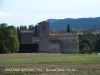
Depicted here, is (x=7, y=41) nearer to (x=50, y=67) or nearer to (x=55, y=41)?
(x=55, y=41)

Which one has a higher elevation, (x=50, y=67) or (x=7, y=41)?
(x=7, y=41)

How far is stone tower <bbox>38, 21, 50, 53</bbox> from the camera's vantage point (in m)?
70.1

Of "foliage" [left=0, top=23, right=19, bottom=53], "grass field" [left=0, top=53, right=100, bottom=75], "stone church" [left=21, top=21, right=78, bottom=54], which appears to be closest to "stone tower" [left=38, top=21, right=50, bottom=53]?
"stone church" [left=21, top=21, right=78, bottom=54]

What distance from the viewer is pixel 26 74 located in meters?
18.5

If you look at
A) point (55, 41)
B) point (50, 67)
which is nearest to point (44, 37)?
point (55, 41)

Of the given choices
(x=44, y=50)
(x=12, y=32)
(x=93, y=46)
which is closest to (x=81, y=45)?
(x=93, y=46)

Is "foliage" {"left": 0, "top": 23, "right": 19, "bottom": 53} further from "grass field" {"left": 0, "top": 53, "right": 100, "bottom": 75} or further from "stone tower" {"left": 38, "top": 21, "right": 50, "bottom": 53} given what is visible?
"grass field" {"left": 0, "top": 53, "right": 100, "bottom": 75}

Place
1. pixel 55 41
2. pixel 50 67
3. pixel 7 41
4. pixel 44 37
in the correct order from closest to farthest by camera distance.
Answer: pixel 50 67 → pixel 7 41 → pixel 44 37 → pixel 55 41

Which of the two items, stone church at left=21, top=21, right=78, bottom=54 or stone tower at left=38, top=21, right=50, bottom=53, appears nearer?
stone church at left=21, top=21, right=78, bottom=54

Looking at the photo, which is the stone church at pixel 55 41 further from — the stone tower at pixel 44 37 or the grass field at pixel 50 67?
the grass field at pixel 50 67

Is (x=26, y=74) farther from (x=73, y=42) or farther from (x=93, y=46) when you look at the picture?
(x=93, y=46)

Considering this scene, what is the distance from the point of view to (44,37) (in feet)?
235

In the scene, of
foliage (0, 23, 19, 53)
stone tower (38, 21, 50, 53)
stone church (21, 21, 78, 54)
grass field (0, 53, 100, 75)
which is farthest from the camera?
stone tower (38, 21, 50, 53)

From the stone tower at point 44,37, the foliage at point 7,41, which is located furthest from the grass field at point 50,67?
the stone tower at point 44,37
